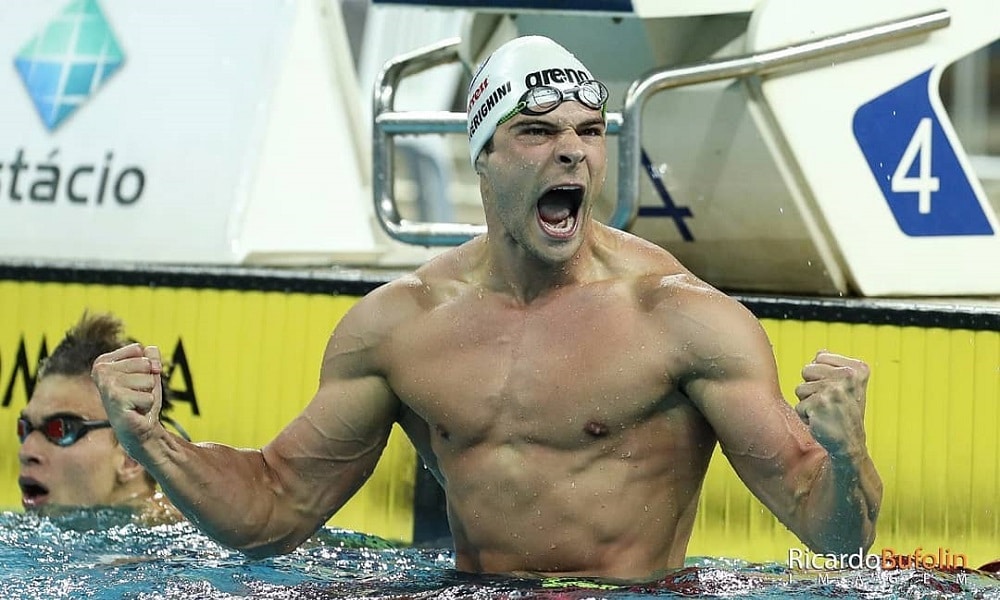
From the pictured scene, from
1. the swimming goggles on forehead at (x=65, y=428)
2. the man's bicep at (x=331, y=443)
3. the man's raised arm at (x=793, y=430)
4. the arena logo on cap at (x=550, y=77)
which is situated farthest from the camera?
the swimming goggles on forehead at (x=65, y=428)

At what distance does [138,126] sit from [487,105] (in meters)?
2.87

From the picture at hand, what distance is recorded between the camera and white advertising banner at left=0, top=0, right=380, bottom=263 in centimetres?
553

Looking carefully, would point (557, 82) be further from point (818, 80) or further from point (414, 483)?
point (414, 483)

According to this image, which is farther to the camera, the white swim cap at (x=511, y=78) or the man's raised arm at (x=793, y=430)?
the white swim cap at (x=511, y=78)

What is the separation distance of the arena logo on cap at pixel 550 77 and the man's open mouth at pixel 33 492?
2061mm

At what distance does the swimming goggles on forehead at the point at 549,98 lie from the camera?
303 cm

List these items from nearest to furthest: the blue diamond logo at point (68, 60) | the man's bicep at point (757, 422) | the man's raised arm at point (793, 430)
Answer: the man's raised arm at point (793, 430), the man's bicep at point (757, 422), the blue diamond logo at point (68, 60)

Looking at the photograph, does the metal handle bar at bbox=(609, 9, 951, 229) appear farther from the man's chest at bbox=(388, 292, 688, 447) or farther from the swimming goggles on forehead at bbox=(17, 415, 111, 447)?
the swimming goggles on forehead at bbox=(17, 415, 111, 447)

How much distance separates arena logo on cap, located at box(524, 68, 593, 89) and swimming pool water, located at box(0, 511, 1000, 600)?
0.91 metres

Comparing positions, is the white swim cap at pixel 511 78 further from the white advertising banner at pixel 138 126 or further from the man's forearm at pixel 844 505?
the white advertising banner at pixel 138 126

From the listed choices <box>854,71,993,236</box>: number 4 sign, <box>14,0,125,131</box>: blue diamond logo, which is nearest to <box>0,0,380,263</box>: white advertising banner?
<box>14,0,125,131</box>: blue diamond logo

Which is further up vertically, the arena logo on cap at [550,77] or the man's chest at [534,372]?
the arena logo on cap at [550,77]

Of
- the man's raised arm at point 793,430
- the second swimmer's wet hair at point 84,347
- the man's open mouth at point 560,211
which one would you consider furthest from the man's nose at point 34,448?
the man's raised arm at point 793,430

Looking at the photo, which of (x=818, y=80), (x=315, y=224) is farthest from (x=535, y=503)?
(x=315, y=224)
